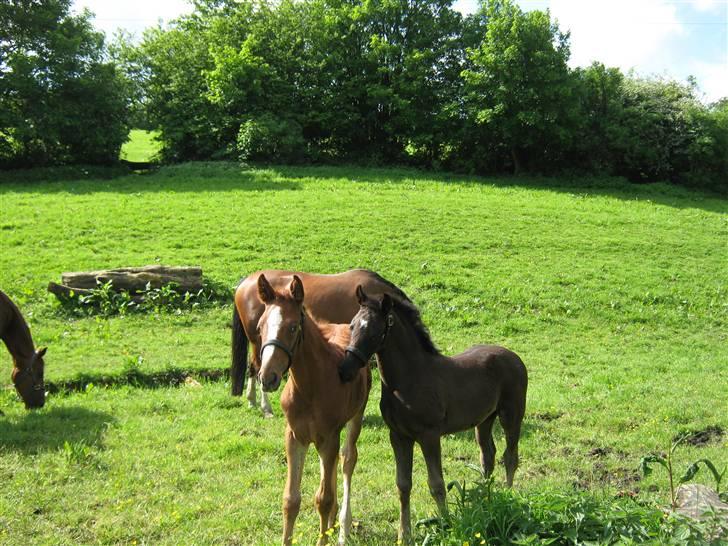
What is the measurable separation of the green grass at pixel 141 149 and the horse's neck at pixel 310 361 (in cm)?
2982

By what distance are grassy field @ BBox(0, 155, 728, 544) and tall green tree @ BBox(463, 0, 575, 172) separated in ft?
12.8

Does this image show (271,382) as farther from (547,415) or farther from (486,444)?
(547,415)

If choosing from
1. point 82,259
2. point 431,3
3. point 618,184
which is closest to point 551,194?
point 618,184

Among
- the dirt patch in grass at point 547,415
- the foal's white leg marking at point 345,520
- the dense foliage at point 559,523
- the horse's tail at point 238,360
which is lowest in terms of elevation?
the dirt patch in grass at point 547,415

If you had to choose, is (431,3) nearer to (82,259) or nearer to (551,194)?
(551,194)

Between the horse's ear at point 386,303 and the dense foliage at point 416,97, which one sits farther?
the dense foliage at point 416,97

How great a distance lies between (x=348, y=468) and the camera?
205 inches

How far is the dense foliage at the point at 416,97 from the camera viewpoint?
3023 cm

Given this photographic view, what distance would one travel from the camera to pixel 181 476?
6168 mm

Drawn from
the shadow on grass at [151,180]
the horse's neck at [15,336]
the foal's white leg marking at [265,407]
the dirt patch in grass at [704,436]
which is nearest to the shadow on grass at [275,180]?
the shadow on grass at [151,180]

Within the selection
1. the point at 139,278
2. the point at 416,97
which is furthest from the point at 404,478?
the point at 416,97

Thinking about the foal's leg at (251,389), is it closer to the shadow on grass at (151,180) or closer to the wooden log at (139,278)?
the wooden log at (139,278)

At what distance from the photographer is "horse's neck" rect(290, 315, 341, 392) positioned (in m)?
4.50

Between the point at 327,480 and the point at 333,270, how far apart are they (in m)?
10.6
